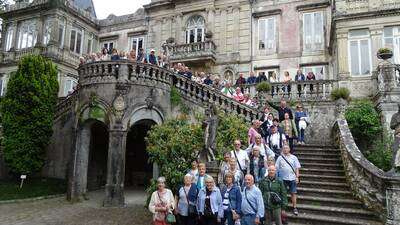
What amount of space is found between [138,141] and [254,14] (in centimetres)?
1131

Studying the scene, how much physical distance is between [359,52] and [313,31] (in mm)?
5147

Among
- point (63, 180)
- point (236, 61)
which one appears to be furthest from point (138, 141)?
point (236, 61)

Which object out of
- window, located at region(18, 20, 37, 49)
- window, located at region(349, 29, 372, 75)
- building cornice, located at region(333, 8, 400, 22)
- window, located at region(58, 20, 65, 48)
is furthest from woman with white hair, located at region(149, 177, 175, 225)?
window, located at region(18, 20, 37, 49)

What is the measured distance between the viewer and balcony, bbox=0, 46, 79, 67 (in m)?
24.4

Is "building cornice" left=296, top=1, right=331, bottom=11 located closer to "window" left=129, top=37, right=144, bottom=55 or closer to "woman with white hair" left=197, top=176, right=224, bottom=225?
"window" left=129, top=37, right=144, bottom=55

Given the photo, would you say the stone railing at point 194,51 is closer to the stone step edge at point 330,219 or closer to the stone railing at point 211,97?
the stone railing at point 211,97

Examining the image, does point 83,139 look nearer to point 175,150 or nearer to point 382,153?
point 175,150

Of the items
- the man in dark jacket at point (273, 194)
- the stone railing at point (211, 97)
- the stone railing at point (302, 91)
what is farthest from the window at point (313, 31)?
the man in dark jacket at point (273, 194)

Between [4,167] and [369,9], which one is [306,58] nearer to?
[369,9]

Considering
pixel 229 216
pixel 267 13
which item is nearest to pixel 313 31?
pixel 267 13

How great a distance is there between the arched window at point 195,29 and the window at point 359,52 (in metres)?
10.1

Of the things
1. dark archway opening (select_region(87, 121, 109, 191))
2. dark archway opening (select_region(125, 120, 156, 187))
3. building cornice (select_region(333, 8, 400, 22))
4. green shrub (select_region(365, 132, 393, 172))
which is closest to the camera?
green shrub (select_region(365, 132, 393, 172))

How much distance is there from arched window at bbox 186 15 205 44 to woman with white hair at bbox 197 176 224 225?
1760 centimetres

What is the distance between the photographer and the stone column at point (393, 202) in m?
7.10
